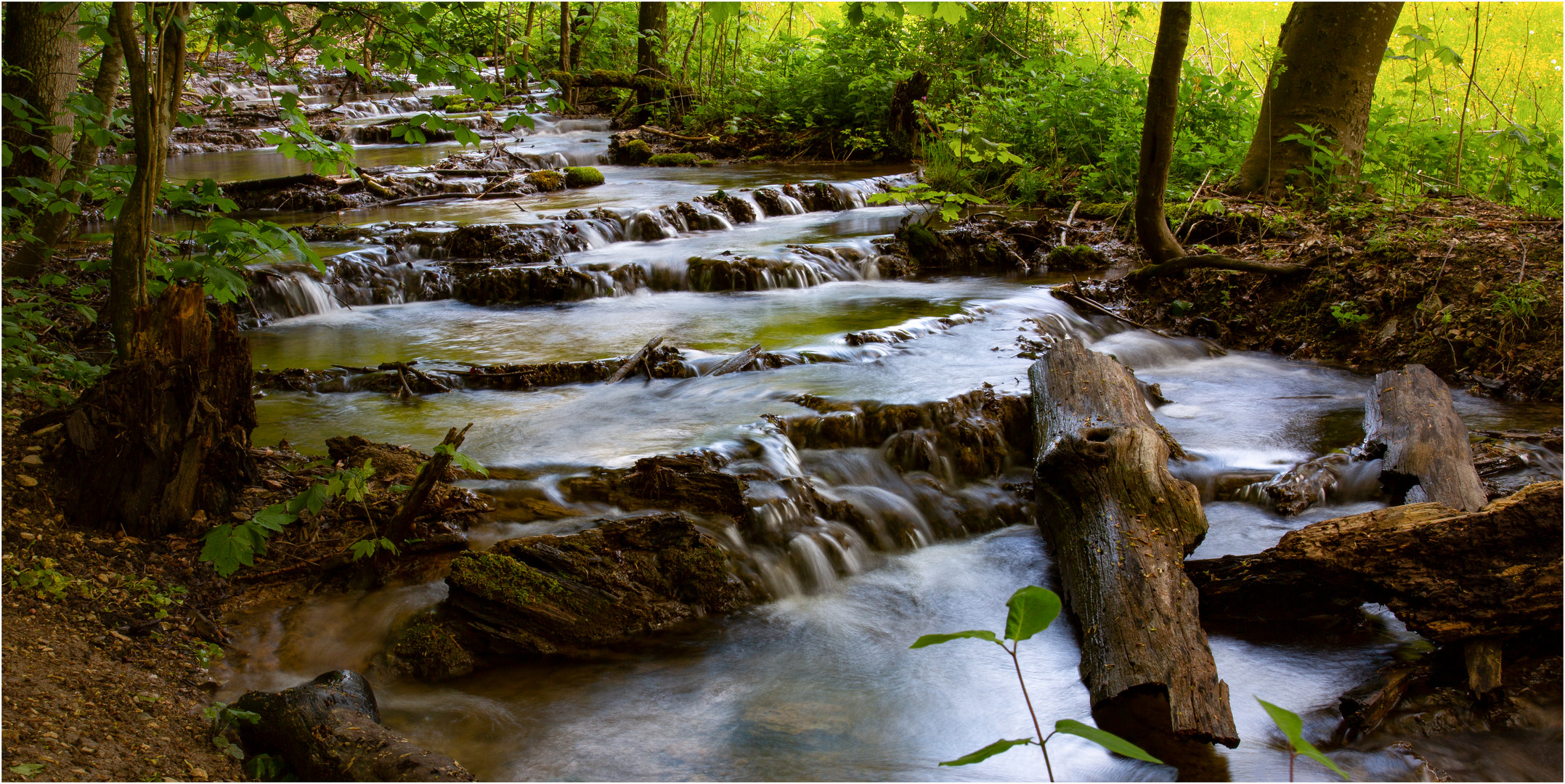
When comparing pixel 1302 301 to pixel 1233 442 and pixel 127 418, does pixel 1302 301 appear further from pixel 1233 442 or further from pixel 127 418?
pixel 127 418

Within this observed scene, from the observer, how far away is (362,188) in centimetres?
1182

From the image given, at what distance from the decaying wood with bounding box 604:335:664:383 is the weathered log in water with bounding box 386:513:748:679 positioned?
2.35m

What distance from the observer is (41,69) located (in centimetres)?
505

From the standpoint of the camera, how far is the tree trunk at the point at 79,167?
14.7 feet

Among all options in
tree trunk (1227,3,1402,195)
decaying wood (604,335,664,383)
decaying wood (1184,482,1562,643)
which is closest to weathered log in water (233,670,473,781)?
decaying wood (1184,482,1562,643)

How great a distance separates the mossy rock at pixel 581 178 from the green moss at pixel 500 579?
1078cm

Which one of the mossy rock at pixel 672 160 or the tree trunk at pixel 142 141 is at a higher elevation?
the mossy rock at pixel 672 160

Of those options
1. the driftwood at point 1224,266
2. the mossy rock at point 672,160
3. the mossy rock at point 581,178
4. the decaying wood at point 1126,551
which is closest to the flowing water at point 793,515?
the decaying wood at point 1126,551

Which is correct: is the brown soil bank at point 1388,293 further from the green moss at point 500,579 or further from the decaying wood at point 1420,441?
the green moss at point 500,579

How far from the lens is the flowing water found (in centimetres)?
314

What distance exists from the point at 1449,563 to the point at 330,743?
11.7 feet

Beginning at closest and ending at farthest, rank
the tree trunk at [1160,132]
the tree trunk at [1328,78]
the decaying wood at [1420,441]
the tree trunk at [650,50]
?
the decaying wood at [1420,441] < the tree trunk at [1160,132] < the tree trunk at [1328,78] < the tree trunk at [650,50]

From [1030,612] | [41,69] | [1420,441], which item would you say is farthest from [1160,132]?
[41,69]

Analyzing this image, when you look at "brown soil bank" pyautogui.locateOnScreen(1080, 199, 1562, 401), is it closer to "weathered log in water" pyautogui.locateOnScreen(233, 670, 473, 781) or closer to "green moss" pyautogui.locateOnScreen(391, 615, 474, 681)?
"green moss" pyautogui.locateOnScreen(391, 615, 474, 681)
